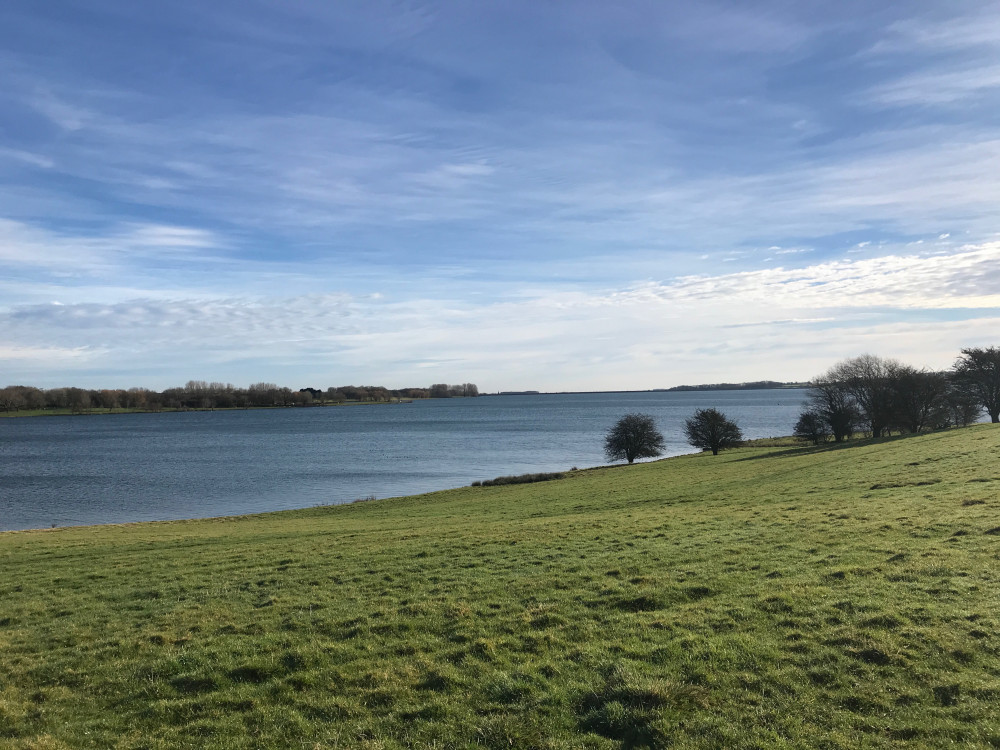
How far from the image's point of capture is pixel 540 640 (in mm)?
9656

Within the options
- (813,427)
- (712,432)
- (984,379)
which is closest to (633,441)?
(712,432)

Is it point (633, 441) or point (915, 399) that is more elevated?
point (915, 399)

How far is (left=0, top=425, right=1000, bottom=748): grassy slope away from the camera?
7.20 meters

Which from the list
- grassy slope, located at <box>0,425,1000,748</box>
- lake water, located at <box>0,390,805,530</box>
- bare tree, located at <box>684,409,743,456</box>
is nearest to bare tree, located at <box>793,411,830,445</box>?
bare tree, located at <box>684,409,743,456</box>

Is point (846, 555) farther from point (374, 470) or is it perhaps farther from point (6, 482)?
point (6, 482)

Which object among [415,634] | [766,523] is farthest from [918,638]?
[766,523]

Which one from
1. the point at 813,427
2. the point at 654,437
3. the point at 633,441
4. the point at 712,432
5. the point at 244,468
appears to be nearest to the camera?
the point at 813,427

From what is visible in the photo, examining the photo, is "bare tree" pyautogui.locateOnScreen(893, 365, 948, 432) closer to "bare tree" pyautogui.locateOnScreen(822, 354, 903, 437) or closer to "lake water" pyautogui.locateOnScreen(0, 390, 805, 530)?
"bare tree" pyautogui.locateOnScreen(822, 354, 903, 437)

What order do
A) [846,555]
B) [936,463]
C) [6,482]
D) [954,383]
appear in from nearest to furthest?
[846,555] → [936,463] → [6,482] → [954,383]

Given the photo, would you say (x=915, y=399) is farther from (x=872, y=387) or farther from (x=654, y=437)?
(x=654, y=437)

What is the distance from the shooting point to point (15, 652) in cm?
1059

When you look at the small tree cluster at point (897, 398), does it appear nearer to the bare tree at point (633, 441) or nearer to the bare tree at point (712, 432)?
the bare tree at point (712, 432)

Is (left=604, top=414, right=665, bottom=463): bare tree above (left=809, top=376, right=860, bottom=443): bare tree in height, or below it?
below

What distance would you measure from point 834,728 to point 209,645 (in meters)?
9.15
